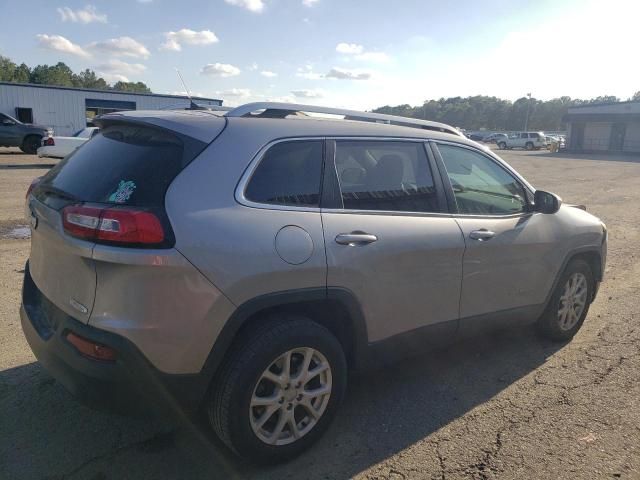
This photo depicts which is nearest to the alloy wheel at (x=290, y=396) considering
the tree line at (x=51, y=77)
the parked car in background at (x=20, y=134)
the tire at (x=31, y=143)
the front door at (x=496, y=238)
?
the front door at (x=496, y=238)

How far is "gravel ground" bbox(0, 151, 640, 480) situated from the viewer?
2.72 metres

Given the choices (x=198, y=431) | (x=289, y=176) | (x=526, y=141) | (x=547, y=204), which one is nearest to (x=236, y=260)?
(x=289, y=176)

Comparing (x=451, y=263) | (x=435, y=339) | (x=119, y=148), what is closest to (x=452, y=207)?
(x=451, y=263)

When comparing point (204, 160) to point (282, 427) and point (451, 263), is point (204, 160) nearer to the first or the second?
point (282, 427)

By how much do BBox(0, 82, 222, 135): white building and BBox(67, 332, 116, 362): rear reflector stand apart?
3250cm

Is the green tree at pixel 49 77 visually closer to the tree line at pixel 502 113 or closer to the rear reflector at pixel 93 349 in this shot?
the tree line at pixel 502 113

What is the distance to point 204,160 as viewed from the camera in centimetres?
252

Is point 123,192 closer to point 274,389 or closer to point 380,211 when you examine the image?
point 274,389

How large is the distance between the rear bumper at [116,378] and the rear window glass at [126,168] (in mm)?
629

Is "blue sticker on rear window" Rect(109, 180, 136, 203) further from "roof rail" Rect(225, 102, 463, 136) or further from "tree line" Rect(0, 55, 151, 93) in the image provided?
"tree line" Rect(0, 55, 151, 93)

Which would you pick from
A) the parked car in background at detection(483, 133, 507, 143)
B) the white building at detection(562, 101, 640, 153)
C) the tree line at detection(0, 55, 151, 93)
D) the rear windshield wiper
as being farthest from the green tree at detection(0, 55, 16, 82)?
the rear windshield wiper

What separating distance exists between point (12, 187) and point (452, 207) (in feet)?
38.1

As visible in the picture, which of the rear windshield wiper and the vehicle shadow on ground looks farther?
the vehicle shadow on ground

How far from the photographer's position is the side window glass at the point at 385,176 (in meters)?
3.02
